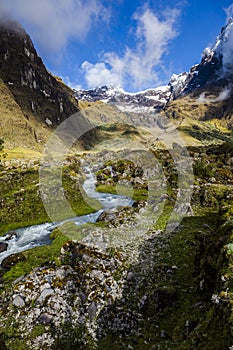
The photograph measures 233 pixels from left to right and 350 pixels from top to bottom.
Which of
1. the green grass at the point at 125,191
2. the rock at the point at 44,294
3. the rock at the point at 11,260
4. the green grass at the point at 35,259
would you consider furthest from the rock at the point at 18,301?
the green grass at the point at 125,191

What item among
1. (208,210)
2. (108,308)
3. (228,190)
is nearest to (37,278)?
(108,308)

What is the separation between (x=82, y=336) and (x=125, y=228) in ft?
58.6

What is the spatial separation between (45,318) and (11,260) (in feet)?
41.3

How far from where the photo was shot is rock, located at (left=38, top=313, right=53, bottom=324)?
17.9 metres

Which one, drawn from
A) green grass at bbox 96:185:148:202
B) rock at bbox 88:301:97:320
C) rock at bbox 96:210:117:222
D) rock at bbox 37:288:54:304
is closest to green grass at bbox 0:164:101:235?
green grass at bbox 96:185:148:202

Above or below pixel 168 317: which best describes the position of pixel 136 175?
above

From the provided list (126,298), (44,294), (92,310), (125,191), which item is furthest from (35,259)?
(125,191)

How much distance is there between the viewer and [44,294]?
19703 millimetres

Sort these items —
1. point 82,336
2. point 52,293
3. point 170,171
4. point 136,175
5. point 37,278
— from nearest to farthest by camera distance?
point 82,336
point 52,293
point 37,278
point 170,171
point 136,175

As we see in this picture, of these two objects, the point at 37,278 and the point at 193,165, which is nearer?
the point at 37,278

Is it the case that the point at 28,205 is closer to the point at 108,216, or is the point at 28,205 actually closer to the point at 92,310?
the point at 108,216

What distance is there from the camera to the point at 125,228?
3409 cm

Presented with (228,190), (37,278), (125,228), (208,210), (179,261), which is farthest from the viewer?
(228,190)

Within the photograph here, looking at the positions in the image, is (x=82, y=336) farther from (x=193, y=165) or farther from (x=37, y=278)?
(x=193, y=165)
